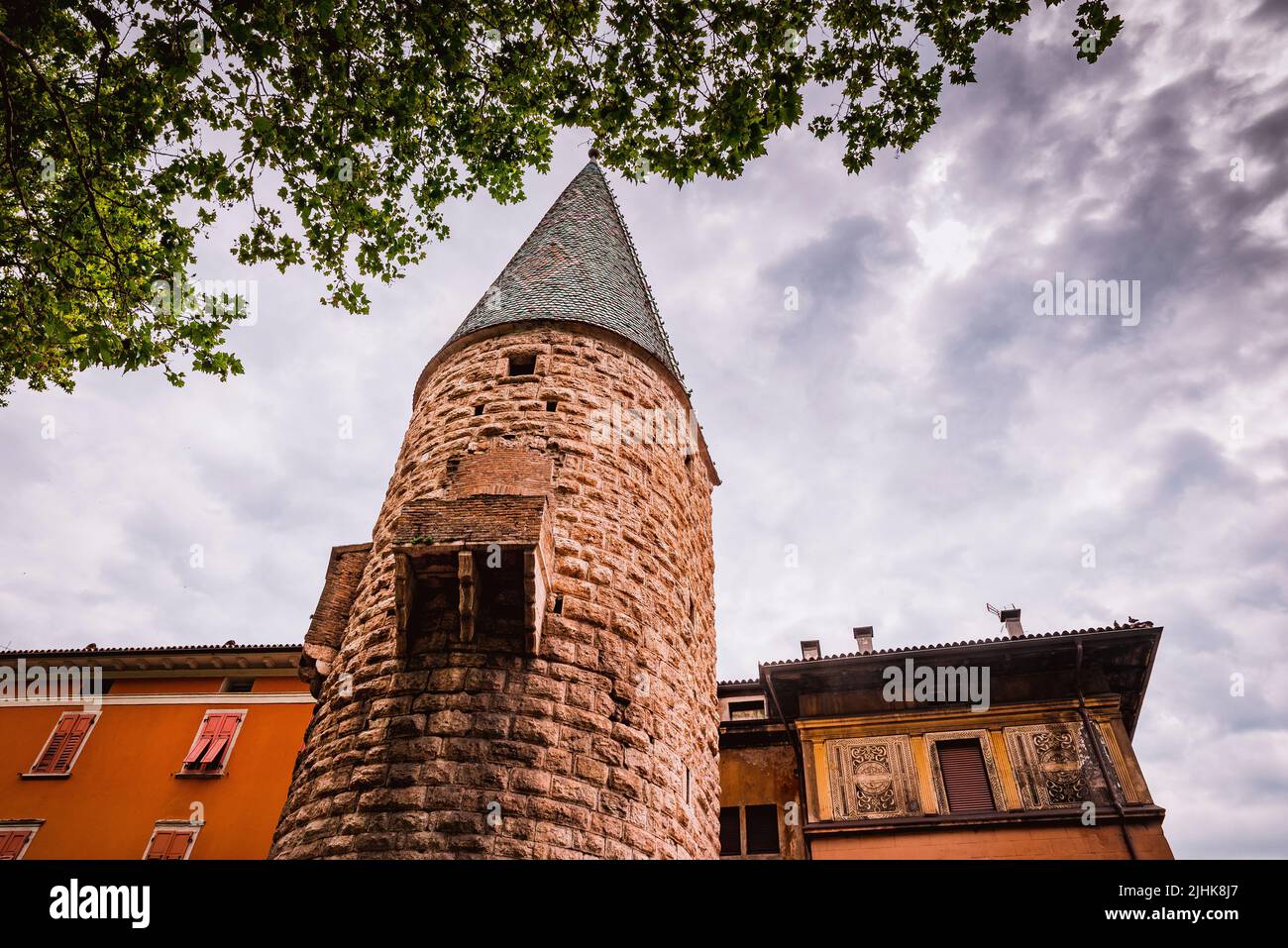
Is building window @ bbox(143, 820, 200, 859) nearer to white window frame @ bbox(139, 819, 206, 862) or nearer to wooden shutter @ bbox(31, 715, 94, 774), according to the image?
white window frame @ bbox(139, 819, 206, 862)

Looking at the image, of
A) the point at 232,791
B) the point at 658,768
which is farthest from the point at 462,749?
the point at 232,791

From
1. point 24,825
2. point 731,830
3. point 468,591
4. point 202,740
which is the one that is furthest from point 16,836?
point 468,591

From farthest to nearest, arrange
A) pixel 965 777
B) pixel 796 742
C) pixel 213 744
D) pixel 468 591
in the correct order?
1. pixel 213 744
2. pixel 796 742
3. pixel 965 777
4. pixel 468 591

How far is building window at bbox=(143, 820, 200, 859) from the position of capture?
46.7 ft

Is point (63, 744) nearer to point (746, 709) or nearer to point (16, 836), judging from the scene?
point (16, 836)

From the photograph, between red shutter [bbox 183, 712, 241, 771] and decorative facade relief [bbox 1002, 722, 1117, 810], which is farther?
red shutter [bbox 183, 712, 241, 771]

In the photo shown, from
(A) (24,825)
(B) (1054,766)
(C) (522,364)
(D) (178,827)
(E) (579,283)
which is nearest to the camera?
(C) (522,364)

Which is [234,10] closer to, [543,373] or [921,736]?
[543,373]

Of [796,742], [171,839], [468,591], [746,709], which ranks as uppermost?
[746,709]

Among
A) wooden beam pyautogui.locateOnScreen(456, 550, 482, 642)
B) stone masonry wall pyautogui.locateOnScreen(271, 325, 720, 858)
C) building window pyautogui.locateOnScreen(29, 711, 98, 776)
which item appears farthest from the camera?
building window pyautogui.locateOnScreen(29, 711, 98, 776)

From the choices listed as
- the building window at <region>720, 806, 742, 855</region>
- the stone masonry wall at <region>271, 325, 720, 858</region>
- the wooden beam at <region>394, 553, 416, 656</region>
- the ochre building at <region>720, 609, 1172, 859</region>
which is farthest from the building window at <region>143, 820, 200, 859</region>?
the wooden beam at <region>394, 553, 416, 656</region>

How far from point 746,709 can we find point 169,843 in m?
11.6

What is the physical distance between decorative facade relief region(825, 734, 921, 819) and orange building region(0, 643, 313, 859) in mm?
10906

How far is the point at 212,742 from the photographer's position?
15.5 meters
